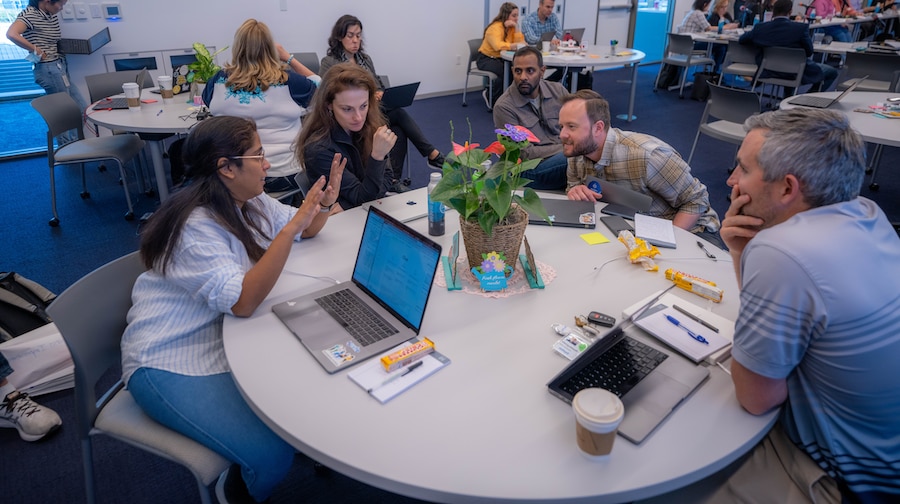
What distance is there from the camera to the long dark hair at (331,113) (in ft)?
8.04

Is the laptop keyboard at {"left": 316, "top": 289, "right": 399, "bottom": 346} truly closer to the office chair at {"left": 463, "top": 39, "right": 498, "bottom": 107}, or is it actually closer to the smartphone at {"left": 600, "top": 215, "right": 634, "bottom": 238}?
the smartphone at {"left": 600, "top": 215, "right": 634, "bottom": 238}

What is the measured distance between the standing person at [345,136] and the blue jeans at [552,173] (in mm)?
1124

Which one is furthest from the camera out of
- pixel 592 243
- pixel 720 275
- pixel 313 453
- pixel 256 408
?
pixel 592 243

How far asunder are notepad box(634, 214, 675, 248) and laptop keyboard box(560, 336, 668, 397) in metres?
0.57

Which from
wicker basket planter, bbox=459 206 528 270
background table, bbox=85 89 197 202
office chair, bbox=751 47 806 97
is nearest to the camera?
wicker basket planter, bbox=459 206 528 270

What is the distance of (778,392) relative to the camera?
1148mm

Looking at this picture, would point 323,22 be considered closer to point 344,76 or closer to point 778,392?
point 344,76

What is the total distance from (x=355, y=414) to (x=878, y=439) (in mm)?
1050

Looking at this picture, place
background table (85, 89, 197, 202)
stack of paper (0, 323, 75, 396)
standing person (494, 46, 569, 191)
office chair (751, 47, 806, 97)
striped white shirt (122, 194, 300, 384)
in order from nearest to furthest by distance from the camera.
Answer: striped white shirt (122, 194, 300, 384)
stack of paper (0, 323, 75, 396)
background table (85, 89, 197, 202)
standing person (494, 46, 569, 191)
office chair (751, 47, 806, 97)

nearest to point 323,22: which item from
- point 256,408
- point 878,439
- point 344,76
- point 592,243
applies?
point 344,76

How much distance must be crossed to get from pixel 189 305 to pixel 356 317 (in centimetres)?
48

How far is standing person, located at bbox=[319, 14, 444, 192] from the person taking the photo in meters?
3.71

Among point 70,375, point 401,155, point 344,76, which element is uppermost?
point 344,76

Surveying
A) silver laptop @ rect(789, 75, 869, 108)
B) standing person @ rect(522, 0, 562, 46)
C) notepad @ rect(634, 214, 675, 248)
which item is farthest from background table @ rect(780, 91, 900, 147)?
standing person @ rect(522, 0, 562, 46)
